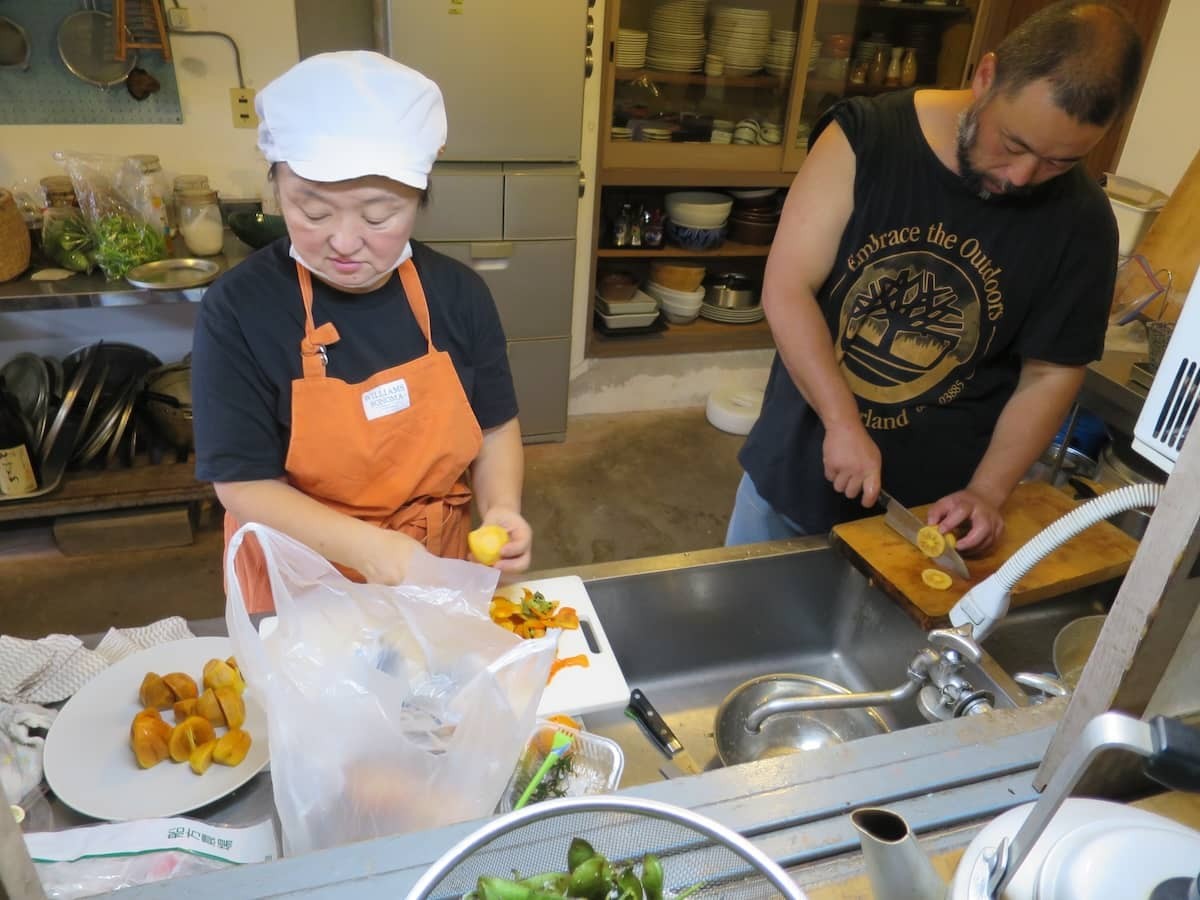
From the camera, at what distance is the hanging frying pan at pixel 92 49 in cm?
262

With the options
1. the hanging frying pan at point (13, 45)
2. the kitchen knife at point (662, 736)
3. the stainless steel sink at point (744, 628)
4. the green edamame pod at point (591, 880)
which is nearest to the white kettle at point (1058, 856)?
the green edamame pod at point (591, 880)

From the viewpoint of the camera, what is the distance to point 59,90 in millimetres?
2686

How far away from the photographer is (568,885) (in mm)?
574

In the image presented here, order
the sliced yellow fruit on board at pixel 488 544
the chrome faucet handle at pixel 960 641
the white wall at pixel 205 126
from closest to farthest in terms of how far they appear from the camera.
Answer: the chrome faucet handle at pixel 960 641
the sliced yellow fruit on board at pixel 488 544
the white wall at pixel 205 126

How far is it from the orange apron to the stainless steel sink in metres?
0.29

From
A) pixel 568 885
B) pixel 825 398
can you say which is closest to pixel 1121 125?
pixel 825 398

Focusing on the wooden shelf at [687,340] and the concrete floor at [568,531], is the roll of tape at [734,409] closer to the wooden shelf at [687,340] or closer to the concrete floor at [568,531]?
the concrete floor at [568,531]

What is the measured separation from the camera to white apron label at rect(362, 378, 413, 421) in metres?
1.17

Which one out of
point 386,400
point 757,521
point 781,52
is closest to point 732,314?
point 781,52

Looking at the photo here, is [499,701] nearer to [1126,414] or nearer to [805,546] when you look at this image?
[805,546]

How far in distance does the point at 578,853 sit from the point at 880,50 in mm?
4023

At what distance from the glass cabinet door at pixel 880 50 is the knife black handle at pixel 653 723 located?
316 centimetres

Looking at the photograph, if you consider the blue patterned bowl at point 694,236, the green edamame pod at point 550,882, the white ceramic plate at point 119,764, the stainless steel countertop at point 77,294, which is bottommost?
the blue patterned bowl at point 694,236

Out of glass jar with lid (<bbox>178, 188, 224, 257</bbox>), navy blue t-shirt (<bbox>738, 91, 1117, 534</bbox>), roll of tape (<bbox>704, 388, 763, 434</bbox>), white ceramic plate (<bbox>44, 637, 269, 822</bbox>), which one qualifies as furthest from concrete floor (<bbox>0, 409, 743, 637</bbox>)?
white ceramic plate (<bbox>44, 637, 269, 822</bbox>)
